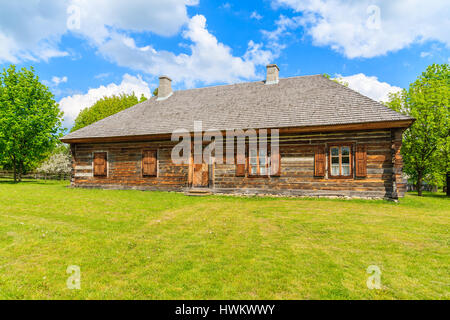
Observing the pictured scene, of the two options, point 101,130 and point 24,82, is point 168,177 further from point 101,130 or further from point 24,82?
point 24,82

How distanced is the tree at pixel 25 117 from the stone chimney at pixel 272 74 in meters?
20.0

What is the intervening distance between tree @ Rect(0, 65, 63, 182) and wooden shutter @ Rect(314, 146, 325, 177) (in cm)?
2329

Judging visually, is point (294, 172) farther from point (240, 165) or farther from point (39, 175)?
point (39, 175)

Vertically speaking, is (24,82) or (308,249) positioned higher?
(24,82)

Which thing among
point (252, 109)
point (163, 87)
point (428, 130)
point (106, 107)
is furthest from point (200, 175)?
point (106, 107)

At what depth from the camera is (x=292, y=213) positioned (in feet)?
28.0

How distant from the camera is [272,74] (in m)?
17.6

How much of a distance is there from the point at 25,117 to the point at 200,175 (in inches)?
746

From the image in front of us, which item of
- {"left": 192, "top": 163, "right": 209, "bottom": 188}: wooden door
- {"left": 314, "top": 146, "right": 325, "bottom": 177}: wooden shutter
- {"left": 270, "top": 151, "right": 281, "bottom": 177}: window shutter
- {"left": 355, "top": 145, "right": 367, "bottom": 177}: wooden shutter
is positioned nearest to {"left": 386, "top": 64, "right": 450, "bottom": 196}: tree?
{"left": 355, "top": 145, "right": 367, "bottom": 177}: wooden shutter

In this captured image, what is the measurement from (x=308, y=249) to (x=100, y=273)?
3.55m

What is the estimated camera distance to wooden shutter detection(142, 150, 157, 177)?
15.6m

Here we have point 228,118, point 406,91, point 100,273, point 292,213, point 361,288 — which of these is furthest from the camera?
point 406,91

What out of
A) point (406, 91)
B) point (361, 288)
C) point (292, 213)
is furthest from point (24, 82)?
point (406, 91)

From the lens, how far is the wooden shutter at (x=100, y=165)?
16.7 metres
